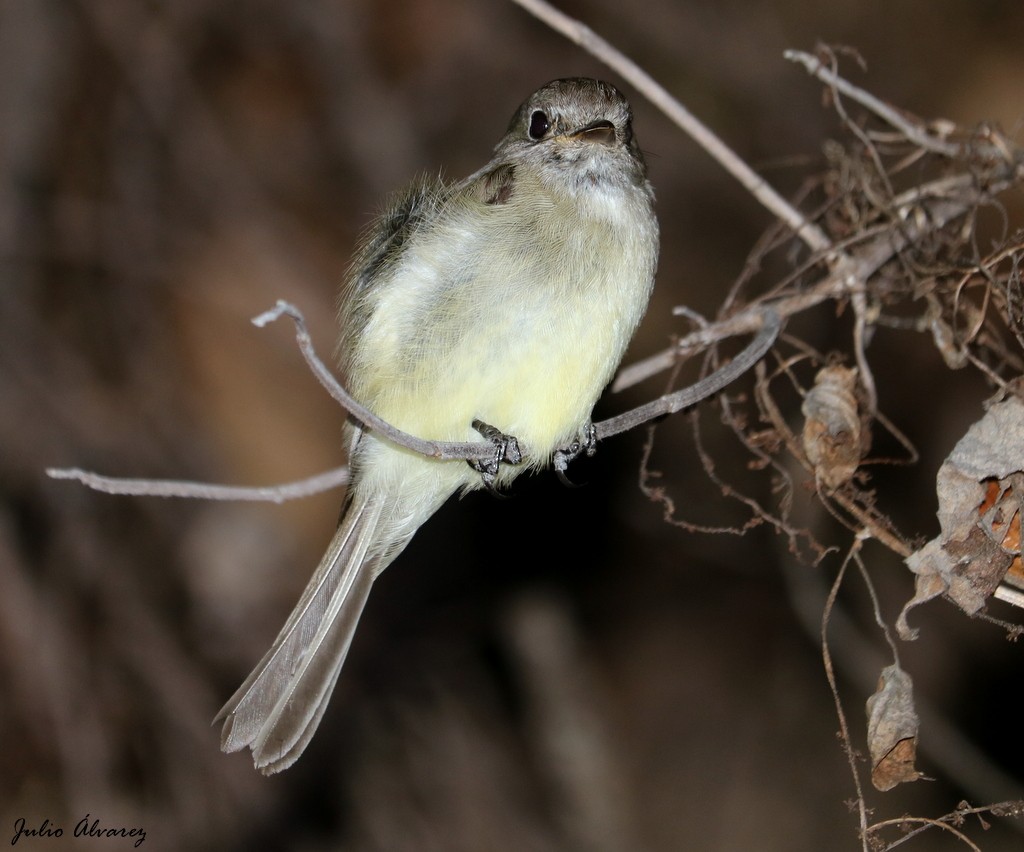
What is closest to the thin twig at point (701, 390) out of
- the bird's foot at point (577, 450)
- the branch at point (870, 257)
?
the branch at point (870, 257)

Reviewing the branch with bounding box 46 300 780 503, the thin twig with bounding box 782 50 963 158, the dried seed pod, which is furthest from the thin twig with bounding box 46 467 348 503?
the thin twig with bounding box 782 50 963 158

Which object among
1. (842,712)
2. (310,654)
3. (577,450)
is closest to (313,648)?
(310,654)

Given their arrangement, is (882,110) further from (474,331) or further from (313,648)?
(313,648)

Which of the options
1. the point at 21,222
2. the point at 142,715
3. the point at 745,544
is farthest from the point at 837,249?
the point at 21,222

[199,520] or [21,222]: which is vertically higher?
[21,222]

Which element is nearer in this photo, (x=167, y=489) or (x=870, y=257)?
(x=167, y=489)

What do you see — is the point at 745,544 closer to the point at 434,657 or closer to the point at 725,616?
→ the point at 725,616

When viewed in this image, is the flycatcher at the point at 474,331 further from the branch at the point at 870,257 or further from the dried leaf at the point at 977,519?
the dried leaf at the point at 977,519
